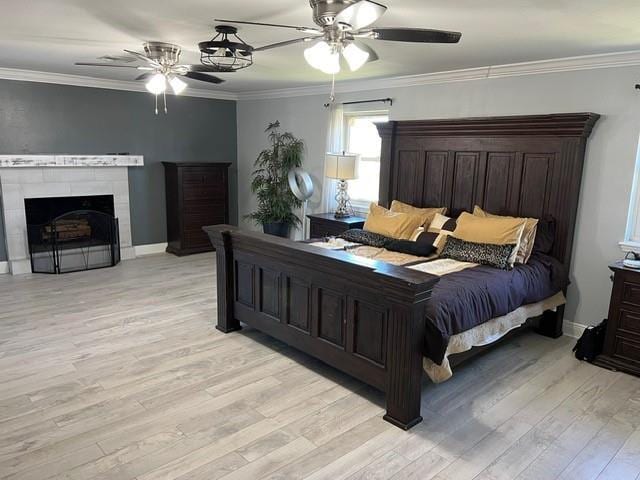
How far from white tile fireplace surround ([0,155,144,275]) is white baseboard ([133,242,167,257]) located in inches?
23.0

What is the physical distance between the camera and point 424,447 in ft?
8.23

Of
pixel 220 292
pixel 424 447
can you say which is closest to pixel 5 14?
pixel 220 292

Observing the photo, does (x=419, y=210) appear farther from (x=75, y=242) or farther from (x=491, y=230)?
(x=75, y=242)

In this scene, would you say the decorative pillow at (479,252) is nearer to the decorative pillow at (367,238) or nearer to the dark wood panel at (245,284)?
the decorative pillow at (367,238)

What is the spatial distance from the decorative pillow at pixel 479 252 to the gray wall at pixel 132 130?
449cm

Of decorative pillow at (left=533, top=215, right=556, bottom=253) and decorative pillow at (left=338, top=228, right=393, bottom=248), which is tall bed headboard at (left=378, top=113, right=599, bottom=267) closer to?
decorative pillow at (left=533, top=215, right=556, bottom=253)

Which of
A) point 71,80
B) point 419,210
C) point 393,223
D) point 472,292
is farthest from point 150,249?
point 472,292

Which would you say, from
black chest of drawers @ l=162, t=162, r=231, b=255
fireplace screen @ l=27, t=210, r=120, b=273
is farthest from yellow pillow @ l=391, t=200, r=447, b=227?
fireplace screen @ l=27, t=210, r=120, b=273

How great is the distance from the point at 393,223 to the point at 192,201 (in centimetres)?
334

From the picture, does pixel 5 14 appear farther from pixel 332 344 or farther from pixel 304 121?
pixel 304 121

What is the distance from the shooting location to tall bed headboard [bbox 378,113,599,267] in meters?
3.89

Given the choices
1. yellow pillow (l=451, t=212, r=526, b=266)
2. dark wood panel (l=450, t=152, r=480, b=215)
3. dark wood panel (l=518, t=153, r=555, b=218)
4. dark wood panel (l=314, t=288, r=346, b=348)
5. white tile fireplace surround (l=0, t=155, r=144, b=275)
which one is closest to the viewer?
dark wood panel (l=314, t=288, r=346, b=348)

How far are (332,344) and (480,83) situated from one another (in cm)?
298

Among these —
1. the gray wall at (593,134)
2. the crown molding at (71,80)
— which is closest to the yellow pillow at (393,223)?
the gray wall at (593,134)
